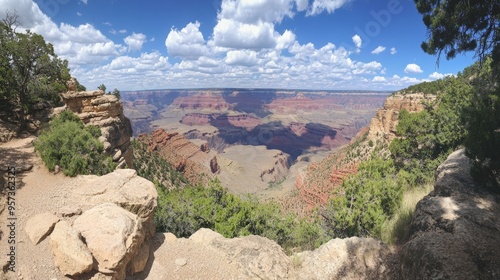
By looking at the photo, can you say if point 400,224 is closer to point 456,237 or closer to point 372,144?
point 456,237

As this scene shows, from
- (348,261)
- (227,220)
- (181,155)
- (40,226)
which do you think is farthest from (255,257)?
(181,155)

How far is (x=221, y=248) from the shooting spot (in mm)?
13109

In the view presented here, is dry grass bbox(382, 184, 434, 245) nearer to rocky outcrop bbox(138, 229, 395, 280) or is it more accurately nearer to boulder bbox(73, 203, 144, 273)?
rocky outcrop bbox(138, 229, 395, 280)

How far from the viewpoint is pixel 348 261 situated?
36.3 feet

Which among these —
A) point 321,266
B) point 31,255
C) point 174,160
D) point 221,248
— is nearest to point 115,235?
point 31,255

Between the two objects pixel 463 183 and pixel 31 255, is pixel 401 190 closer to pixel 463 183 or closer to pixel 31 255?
pixel 463 183

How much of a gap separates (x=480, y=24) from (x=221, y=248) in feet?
48.5

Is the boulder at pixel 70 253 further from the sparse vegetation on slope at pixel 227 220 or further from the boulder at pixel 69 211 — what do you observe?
the sparse vegetation on slope at pixel 227 220

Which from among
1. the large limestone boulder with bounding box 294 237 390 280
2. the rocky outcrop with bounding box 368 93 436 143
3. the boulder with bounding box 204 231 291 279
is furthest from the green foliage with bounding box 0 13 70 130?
the rocky outcrop with bounding box 368 93 436 143

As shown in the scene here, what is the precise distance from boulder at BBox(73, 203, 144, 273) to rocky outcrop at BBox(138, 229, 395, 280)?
1.90 metres

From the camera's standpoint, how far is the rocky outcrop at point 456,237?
316 inches

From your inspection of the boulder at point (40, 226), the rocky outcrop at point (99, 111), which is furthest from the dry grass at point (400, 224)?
the rocky outcrop at point (99, 111)

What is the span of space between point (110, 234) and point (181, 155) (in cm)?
7829

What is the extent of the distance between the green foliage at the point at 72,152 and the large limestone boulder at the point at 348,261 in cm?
1467
